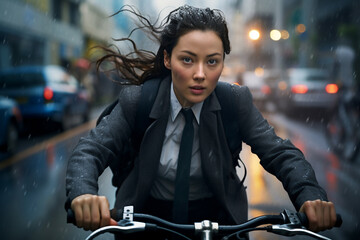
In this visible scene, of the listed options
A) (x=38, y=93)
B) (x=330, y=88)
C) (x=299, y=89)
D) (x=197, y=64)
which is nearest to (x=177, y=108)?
(x=197, y=64)

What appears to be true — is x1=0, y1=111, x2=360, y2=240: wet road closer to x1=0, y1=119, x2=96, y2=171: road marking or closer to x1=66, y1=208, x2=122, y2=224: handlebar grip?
x1=0, y1=119, x2=96, y2=171: road marking

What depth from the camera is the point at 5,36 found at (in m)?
26.0

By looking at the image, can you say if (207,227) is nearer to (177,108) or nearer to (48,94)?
(177,108)

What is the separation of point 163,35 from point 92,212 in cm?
96

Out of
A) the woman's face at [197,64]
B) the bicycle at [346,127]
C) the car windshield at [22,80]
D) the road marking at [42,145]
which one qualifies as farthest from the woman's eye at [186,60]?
the car windshield at [22,80]

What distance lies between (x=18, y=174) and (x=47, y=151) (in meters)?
2.60

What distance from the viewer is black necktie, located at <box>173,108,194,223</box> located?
2311 millimetres

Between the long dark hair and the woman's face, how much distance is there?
46 mm

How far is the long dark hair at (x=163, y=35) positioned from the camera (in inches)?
93.3

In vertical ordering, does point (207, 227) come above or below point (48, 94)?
below

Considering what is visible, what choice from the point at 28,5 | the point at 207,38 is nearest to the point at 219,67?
the point at 207,38

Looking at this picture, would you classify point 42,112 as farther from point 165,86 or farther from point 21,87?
point 165,86

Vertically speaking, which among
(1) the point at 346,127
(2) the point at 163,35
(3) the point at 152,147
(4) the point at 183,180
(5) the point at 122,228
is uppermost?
(1) the point at 346,127

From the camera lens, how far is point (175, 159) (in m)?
2.43
